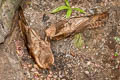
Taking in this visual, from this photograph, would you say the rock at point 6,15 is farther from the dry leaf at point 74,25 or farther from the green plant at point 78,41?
the green plant at point 78,41

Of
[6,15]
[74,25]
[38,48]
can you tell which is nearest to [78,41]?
[74,25]

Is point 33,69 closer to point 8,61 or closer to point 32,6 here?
point 8,61

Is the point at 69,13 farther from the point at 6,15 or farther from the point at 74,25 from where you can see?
the point at 6,15

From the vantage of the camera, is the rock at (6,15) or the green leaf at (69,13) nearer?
the rock at (6,15)

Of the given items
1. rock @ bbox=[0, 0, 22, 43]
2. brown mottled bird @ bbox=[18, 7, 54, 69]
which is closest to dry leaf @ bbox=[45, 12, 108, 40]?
brown mottled bird @ bbox=[18, 7, 54, 69]

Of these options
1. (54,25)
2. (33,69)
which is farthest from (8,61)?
(54,25)

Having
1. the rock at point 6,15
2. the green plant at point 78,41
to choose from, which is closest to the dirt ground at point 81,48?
the green plant at point 78,41
